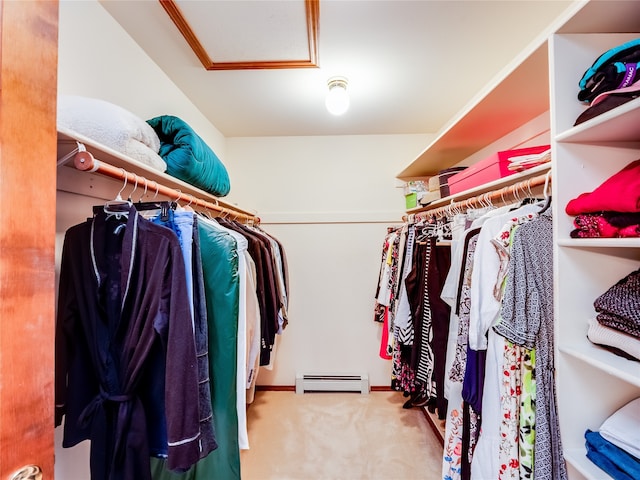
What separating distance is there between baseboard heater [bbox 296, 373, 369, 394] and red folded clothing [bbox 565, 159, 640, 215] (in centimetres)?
211

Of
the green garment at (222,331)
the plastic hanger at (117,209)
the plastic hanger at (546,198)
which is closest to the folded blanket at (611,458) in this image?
the plastic hanger at (546,198)

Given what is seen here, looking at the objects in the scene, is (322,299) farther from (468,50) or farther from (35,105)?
(35,105)

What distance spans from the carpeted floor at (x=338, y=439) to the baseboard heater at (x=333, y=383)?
5 cm

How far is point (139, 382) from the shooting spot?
865mm

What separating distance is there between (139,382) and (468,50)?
6.68 ft

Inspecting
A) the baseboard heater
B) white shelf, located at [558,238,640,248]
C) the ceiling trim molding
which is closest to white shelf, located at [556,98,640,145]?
white shelf, located at [558,238,640,248]

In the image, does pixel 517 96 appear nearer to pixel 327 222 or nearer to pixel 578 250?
pixel 578 250

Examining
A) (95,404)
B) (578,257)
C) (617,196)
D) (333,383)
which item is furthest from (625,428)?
(333,383)

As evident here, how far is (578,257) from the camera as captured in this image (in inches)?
33.1

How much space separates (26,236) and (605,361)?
4.14ft

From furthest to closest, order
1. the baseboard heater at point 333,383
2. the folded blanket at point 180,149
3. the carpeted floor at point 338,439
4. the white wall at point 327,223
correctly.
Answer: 1. the white wall at point 327,223
2. the baseboard heater at point 333,383
3. the carpeted floor at point 338,439
4. the folded blanket at point 180,149

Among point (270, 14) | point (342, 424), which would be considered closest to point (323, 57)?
point (270, 14)

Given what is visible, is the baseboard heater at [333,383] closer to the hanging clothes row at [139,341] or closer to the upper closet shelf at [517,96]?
the hanging clothes row at [139,341]

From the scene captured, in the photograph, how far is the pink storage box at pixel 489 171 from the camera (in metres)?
1.22
